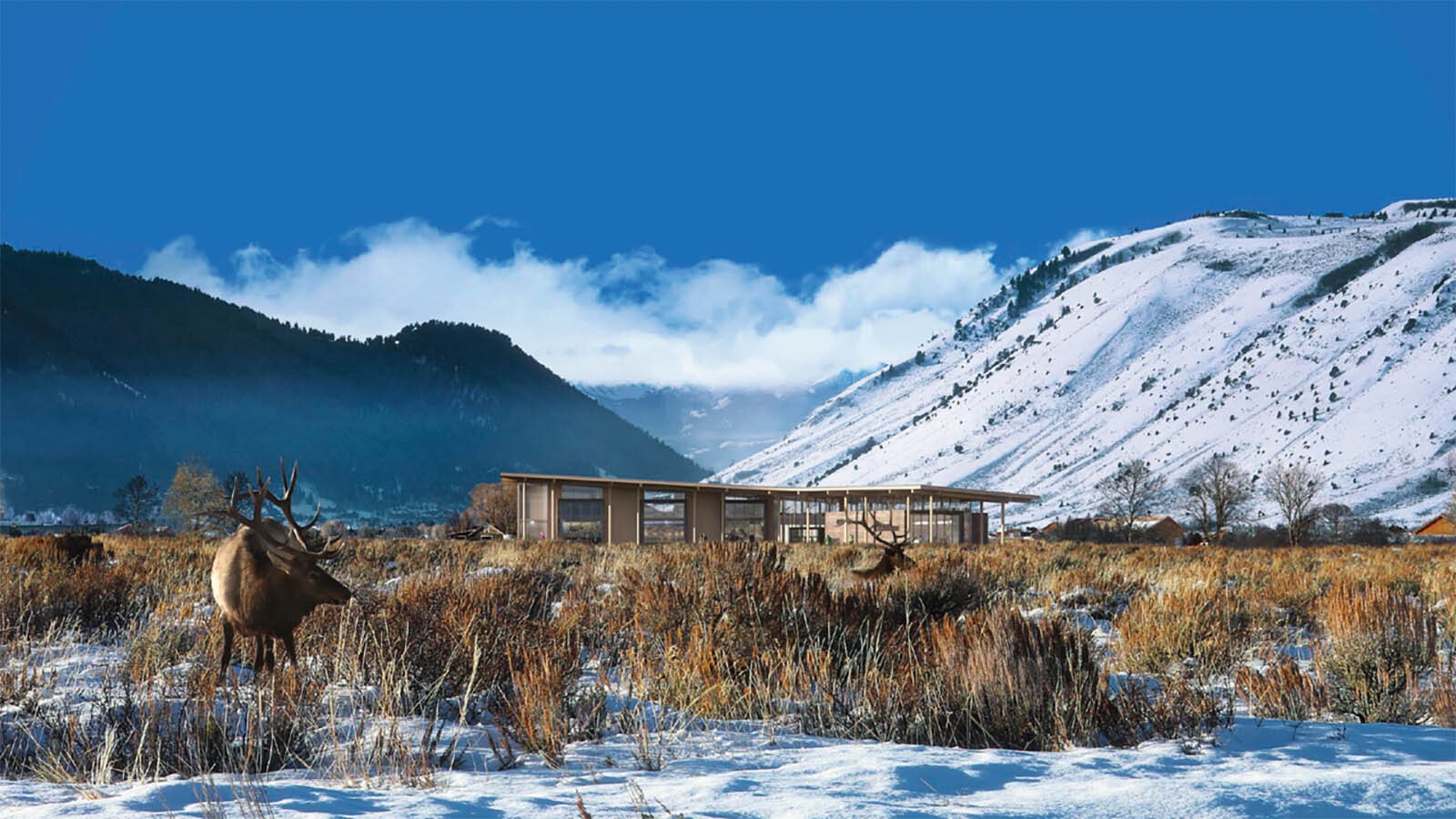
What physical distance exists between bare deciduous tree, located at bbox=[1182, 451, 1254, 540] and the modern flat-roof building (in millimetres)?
11205

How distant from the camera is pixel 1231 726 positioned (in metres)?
4.93

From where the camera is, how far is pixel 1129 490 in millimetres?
79562

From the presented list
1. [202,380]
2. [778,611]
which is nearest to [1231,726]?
[778,611]

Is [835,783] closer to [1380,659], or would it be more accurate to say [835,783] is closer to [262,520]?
[262,520]

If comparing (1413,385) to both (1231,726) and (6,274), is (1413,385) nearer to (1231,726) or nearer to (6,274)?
(1231,726)

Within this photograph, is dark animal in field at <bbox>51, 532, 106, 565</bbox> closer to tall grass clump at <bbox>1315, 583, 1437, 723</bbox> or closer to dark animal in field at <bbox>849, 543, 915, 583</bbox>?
dark animal in field at <bbox>849, 543, 915, 583</bbox>

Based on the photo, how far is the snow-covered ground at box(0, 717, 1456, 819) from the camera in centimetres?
329

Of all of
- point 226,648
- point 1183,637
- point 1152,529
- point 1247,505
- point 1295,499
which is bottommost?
point 1152,529

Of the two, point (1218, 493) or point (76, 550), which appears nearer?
point (76, 550)

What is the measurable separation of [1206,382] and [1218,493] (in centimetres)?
6496

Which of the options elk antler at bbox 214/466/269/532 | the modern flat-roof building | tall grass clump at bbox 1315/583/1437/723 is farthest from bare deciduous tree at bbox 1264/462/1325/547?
elk antler at bbox 214/466/269/532

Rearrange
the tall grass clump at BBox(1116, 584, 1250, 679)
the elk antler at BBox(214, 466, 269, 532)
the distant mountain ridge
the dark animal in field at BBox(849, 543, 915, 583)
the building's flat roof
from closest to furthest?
the elk antler at BBox(214, 466, 269, 532) → the tall grass clump at BBox(1116, 584, 1250, 679) → the dark animal in field at BBox(849, 543, 915, 583) → the building's flat roof → the distant mountain ridge

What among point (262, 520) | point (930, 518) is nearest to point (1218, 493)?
point (930, 518)

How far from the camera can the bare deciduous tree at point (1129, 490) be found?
67.8 m
